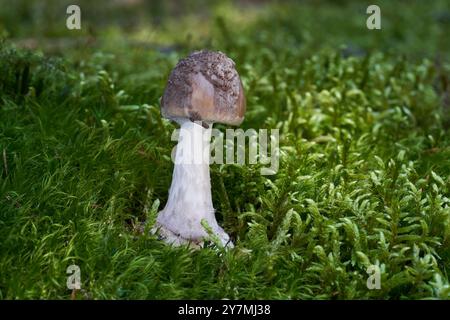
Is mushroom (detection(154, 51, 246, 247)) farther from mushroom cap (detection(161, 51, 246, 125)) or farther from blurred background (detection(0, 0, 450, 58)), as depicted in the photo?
blurred background (detection(0, 0, 450, 58))

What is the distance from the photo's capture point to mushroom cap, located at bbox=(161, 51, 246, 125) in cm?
304

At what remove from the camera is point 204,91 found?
3043 mm

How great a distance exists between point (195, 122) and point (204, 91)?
0.81 ft

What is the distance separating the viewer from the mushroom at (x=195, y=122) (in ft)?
10.0

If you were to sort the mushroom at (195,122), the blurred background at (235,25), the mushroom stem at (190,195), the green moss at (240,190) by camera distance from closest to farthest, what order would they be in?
the green moss at (240,190), the mushroom at (195,122), the mushroom stem at (190,195), the blurred background at (235,25)

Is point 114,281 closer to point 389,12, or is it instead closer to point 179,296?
point 179,296

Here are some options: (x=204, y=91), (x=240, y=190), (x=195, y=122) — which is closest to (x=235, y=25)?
(x=240, y=190)

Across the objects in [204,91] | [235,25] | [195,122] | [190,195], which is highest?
[235,25]

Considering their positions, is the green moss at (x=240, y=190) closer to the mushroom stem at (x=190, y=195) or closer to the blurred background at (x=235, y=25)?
the mushroom stem at (x=190, y=195)

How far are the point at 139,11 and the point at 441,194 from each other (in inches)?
360

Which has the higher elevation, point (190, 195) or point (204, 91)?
point (204, 91)

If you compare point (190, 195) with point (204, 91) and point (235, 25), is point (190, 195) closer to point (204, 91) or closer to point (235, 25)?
point (204, 91)

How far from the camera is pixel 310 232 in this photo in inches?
129

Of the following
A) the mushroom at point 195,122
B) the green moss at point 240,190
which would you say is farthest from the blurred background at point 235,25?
the mushroom at point 195,122
